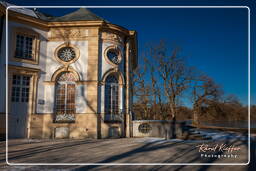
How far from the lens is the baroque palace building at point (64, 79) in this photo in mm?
11695

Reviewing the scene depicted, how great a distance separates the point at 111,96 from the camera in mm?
12938

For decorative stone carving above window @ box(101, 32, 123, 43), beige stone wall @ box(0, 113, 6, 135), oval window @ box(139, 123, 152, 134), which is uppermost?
decorative stone carving above window @ box(101, 32, 123, 43)

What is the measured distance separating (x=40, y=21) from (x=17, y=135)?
7.18 metres

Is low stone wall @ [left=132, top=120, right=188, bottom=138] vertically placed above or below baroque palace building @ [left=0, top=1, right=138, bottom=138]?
below

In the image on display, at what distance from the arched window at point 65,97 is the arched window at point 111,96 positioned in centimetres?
212

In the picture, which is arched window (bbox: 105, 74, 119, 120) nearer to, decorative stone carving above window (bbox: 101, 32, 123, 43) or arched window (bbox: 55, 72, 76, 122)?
arched window (bbox: 55, 72, 76, 122)

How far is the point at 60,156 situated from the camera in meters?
6.56

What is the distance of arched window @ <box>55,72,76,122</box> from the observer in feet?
39.7

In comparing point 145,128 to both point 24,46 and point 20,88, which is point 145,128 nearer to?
point 20,88

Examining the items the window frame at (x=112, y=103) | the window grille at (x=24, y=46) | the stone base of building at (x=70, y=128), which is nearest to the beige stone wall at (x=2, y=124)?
the stone base of building at (x=70, y=128)

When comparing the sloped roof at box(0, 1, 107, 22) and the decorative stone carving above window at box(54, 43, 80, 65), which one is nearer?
the decorative stone carving above window at box(54, 43, 80, 65)

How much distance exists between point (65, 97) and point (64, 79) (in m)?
1.18

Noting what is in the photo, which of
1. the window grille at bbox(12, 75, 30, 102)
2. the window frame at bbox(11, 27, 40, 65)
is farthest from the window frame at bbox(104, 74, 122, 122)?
the window grille at bbox(12, 75, 30, 102)

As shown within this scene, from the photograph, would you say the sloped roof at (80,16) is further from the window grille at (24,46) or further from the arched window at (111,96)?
the arched window at (111,96)
